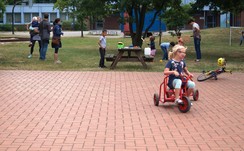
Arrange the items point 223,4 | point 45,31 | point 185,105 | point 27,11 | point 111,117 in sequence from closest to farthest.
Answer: point 111,117 → point 185,105 → point 45,31 → point 223,4 → point 27,11

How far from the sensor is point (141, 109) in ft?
27.5

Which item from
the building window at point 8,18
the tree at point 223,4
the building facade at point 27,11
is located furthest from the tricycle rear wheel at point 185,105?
the building window at point 8,18

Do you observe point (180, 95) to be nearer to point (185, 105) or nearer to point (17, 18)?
point (185, 105)

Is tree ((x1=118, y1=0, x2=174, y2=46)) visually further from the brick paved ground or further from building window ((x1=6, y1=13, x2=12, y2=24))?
building window ((x1=6, y1=13, x2=12, y2=24))

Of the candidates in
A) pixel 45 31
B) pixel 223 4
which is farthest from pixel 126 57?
pixel 223 4

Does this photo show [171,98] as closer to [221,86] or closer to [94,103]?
[94,103]

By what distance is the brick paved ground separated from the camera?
5.99 m

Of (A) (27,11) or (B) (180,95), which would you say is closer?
(B) (180,95)

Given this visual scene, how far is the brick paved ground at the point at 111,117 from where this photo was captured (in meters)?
5.99

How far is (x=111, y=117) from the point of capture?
762 cm

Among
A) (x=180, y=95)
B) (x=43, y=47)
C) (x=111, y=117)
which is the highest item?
(x=43, y=47)

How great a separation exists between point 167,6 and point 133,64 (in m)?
8.45

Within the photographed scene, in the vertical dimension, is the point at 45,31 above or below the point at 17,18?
below

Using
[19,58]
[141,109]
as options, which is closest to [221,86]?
[141,109]
